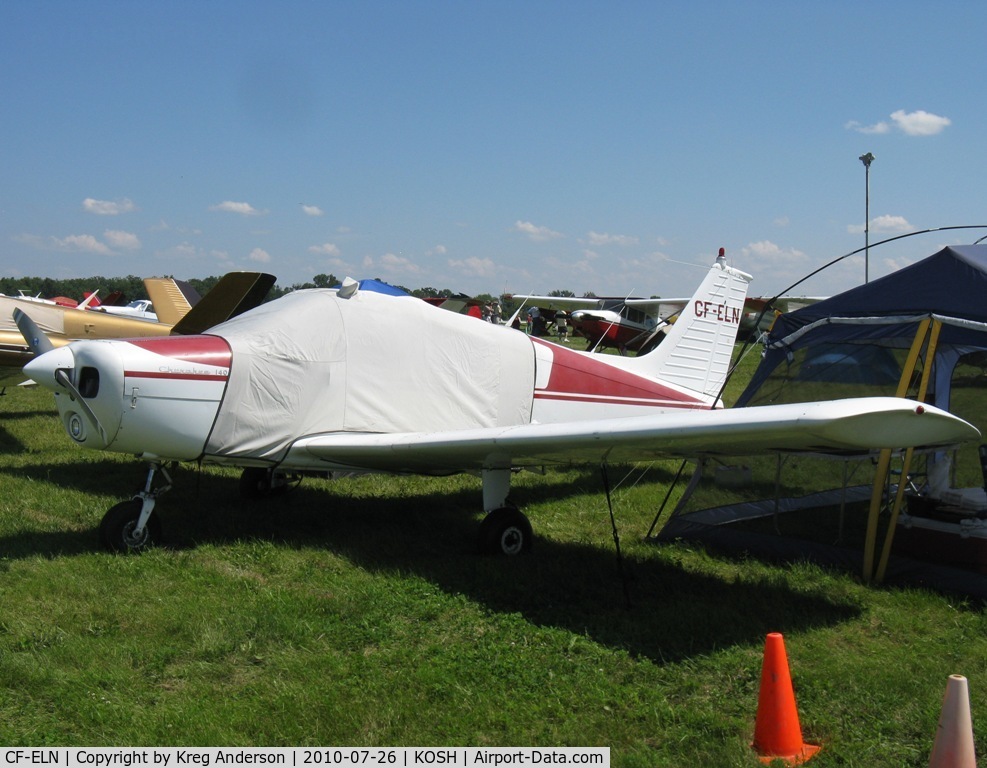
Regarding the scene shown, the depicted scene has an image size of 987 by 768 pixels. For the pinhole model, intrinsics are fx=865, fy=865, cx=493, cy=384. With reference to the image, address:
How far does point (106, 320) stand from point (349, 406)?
9.42m

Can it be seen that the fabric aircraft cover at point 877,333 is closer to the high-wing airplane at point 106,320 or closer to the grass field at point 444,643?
the grass field at point 444,643

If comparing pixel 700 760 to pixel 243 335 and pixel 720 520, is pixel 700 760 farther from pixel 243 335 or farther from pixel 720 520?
pixel 243 335

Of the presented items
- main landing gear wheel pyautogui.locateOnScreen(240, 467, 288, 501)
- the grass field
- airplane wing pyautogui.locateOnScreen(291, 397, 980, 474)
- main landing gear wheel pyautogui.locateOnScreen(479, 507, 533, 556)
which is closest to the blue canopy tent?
the grass field

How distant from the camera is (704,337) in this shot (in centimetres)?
962

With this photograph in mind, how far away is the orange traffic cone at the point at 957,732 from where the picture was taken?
2.90 m

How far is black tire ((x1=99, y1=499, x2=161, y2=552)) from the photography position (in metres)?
5.99

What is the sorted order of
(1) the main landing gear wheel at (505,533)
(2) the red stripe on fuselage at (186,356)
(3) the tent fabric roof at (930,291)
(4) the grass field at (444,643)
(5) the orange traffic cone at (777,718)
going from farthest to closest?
(1) the main landing gear wheel at (505,533) < (2) the red stripe on fuselage at (186,356) < (3) the tent fabric roof at (930,291) < (4) the grass field at (444,643) < (5) the orange traffic cone at (777,718)

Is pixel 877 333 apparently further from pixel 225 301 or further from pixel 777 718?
pixel 225 301

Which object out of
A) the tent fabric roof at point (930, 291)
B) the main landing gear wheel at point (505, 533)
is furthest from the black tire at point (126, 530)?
the tent fabric roof at point (930, 291)

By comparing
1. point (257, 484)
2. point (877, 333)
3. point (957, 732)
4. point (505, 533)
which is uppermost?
point (877, 333)

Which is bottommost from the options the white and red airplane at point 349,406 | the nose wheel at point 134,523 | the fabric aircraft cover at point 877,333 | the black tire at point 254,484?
the black tire at point 254,484

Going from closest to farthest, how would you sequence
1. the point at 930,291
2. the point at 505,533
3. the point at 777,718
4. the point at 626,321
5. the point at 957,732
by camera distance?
1. the point at 957,732
2. the point at 777,718
3. the point at 930,291
4. the point at 505,533
5. the point at 626,321

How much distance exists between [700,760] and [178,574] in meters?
3.66

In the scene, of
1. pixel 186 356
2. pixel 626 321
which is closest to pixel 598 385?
pixel 186 356
